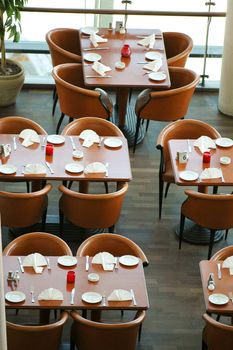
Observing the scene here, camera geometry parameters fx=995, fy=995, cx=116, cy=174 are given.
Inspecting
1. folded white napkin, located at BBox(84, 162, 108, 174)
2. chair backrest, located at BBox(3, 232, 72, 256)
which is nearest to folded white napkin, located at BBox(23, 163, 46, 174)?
folded white napkin, located at BBox(84, 162, 108, 174)

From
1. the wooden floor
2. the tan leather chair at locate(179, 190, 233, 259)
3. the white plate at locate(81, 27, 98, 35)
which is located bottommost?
the wooden floor

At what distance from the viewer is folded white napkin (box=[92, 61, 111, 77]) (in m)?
11.8

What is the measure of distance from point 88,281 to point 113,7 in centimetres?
605

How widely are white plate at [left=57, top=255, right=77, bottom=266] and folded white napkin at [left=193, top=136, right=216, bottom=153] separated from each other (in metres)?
2.29

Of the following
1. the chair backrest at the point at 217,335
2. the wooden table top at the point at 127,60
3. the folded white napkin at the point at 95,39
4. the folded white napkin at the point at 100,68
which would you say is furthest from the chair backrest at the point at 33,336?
the folded white napkin at the point at 95,39

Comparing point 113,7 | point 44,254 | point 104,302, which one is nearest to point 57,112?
point 113,7

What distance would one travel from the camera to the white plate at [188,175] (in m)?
10.1

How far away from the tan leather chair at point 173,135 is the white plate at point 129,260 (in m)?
1.95

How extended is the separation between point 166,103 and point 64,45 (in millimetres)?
1956

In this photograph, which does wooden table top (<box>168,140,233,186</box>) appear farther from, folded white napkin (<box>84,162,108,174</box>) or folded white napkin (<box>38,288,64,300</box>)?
folded white napkin (<box>38,288,64,300</box>)

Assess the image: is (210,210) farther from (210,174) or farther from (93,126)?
(93,126)

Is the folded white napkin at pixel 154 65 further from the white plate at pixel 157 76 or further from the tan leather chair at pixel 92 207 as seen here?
the tan leather chair at pixel 92 207

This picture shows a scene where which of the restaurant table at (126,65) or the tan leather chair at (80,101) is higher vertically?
the restaurant table at (126,65)

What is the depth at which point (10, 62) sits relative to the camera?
42.5 ft
